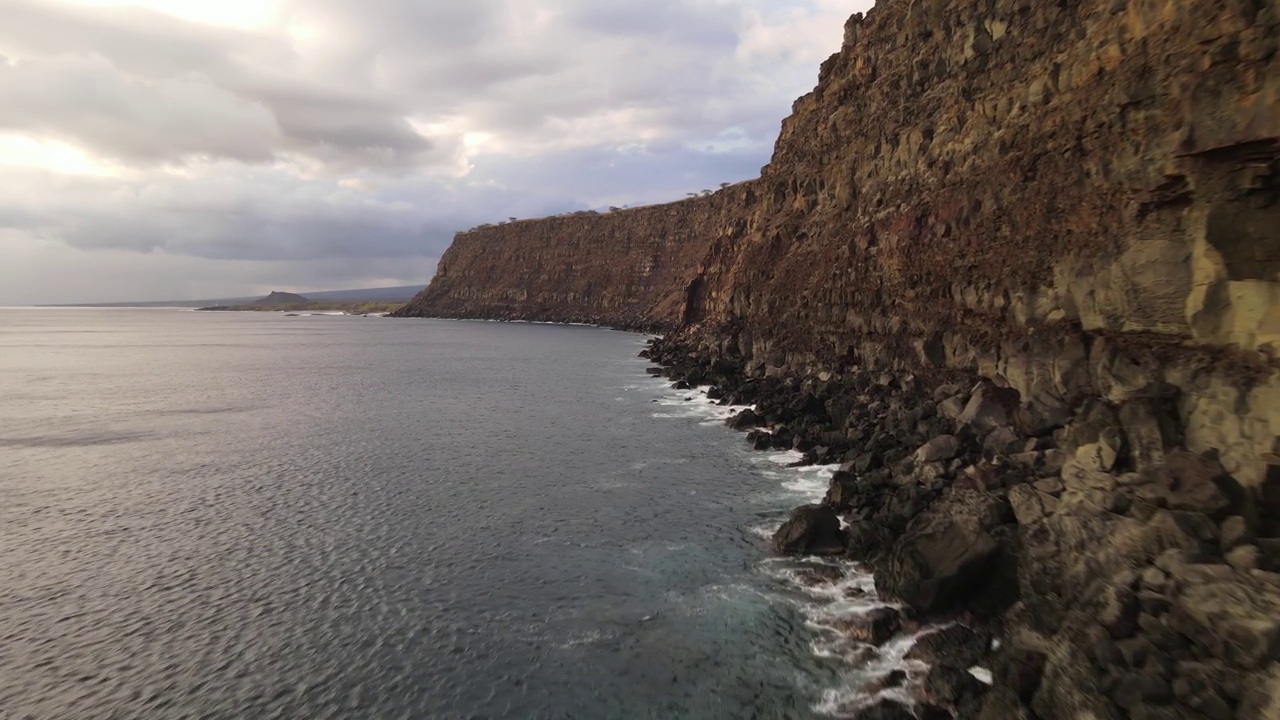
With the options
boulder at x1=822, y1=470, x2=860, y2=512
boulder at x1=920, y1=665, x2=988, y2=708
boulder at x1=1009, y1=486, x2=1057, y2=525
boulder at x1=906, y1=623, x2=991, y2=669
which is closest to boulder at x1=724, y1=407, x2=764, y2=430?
boulder at x1=822, y1=470, x2=860, y2=512

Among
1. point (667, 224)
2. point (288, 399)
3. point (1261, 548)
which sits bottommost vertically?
point (288, 399)

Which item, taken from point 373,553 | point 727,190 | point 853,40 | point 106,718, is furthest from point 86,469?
point 727,190

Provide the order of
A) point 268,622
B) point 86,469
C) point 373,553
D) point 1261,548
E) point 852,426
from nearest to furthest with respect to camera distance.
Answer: point 1261,548 < point 268,622 < point 373,553 < point 86,469 < point 852,426

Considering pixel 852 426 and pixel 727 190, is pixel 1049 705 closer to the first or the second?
pixel 852 426

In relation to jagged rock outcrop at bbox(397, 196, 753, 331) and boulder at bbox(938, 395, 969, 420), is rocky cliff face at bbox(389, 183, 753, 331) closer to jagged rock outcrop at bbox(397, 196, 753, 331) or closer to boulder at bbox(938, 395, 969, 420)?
jagged rock outcrop at bbox(397, 196, 753, 331)

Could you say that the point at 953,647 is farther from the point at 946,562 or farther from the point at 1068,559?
the point at 1068,559

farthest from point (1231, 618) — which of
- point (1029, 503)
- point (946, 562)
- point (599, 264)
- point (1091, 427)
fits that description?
point (599, 264)
